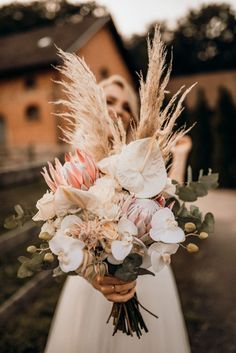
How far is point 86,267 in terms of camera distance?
1.51 metres

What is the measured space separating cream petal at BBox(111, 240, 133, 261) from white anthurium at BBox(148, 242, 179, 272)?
0.10m

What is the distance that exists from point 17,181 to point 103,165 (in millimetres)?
5348

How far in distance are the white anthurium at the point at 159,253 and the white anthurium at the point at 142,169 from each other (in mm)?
191

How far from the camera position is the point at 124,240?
58.2 inches

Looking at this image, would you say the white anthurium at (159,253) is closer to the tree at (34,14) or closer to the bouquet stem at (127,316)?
the bouquet stem at (127,316)

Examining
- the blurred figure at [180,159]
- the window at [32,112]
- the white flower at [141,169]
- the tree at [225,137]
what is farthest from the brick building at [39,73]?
the white flower at [141,169]

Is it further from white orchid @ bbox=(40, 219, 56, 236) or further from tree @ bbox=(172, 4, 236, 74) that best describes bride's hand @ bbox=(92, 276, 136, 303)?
tree @ bbox=(172, 4, 236, 74)

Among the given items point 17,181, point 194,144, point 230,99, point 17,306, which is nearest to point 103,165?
point 17,306

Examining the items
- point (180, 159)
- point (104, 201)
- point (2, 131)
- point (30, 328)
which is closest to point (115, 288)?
point (104, 201)

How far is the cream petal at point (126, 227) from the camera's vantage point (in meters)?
1.48

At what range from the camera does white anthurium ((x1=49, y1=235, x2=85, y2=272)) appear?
144cm

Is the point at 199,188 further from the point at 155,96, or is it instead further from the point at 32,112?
the point at 32,112

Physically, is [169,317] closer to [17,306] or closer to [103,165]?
→ [103,165]

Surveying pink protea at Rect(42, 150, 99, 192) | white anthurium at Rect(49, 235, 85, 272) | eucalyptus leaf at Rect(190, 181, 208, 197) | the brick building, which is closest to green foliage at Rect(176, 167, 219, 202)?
eucalyptus leaf at Rect(190, 181, 208, 197)
